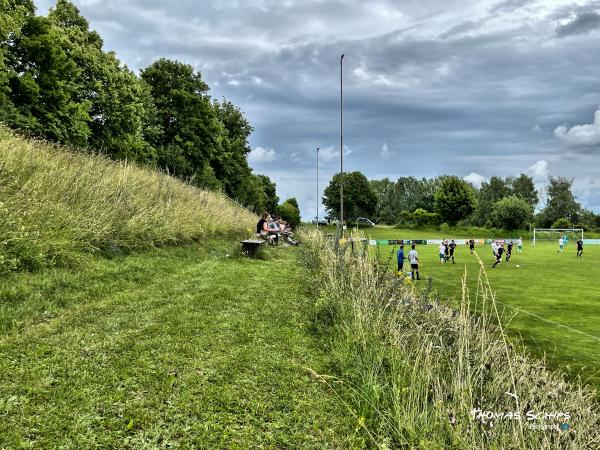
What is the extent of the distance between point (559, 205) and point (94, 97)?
4241 inches

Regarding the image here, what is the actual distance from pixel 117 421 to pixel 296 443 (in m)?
1.46

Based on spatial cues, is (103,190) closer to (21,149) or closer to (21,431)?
(21,149)

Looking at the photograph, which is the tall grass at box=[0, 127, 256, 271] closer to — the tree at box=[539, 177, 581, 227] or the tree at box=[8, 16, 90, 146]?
the tree at box=[8, 16, 90, 146]

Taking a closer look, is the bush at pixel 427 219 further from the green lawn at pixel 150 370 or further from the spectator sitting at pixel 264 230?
the green lawn at pixel 150 370

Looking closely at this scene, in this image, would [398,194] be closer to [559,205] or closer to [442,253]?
[559,205]

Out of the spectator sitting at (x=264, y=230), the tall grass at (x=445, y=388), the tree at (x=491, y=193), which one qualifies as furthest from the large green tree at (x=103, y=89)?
the tree at (x=491, y=193)

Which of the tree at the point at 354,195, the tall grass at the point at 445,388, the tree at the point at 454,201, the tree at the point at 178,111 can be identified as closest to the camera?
the tall grass at the point at 445,388

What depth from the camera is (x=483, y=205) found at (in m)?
112

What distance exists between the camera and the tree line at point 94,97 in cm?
2053

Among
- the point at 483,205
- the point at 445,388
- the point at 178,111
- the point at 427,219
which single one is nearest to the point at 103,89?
the point at 178,111

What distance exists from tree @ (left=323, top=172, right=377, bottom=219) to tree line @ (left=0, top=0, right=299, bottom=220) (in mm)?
60856

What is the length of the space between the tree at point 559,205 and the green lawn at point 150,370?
111807 millimetres

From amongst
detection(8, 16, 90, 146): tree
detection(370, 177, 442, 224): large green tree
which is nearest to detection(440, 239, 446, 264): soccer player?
detection(8, 16, 90, 146): tree

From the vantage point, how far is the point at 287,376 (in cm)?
495
